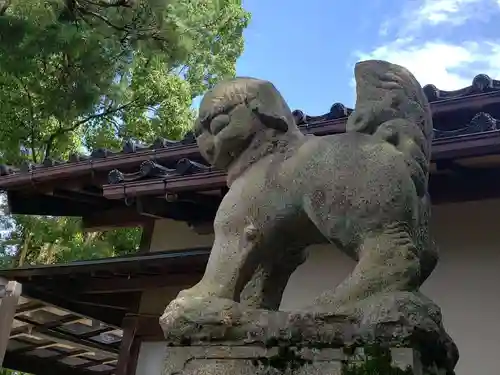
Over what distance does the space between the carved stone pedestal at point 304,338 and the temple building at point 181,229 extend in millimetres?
2041

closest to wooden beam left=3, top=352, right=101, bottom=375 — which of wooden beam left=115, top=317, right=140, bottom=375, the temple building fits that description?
the temple building

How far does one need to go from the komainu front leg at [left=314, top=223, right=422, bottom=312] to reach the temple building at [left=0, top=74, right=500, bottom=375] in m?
1.86

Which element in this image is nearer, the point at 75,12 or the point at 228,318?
the point at 228,318

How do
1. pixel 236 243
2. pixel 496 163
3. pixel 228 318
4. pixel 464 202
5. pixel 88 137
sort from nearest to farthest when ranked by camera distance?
pixel 228 318 < pixel 236 243 < pixel 496 163 < pixel 464 202 < pixel 88 137

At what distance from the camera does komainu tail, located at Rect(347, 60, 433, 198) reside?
211 cm

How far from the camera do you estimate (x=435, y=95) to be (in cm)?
403

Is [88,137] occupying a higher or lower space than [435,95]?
higher

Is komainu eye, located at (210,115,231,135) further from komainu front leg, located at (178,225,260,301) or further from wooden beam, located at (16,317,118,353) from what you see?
wooden beam, located at (16,317,118,353)

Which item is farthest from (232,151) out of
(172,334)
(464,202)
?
(464,202)

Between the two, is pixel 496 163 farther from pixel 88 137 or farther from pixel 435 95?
pixel 88 137

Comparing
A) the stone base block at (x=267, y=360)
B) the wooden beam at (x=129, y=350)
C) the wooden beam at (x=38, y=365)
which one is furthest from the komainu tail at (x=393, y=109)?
the wooden beam at (x=38, y=365)

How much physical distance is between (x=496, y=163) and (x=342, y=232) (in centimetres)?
233

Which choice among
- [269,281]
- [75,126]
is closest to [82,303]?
[269,281]

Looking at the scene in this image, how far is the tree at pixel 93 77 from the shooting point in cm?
658
